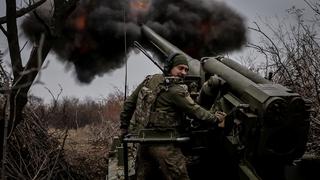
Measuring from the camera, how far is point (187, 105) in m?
5.29

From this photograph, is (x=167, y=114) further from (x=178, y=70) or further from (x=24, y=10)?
(x=24, y=10)

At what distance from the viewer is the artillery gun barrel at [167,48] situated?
23.2 ft

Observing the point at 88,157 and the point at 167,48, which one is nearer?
the point at 167,48

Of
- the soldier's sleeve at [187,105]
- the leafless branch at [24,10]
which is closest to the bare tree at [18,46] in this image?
the leafless branch at [24,10]

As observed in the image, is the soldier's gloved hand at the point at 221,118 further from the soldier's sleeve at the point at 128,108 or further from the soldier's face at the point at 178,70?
the soldier's sleeve at the point at 128,108

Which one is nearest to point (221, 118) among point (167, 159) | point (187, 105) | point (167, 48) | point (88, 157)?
point (187, 105)

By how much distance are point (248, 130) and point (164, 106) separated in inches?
38.0

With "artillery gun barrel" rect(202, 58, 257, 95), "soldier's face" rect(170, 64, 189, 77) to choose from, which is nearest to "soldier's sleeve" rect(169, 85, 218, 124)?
"soldier's face" rect(170, 64, 189, 77)

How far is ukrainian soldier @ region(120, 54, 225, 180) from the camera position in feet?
17.4

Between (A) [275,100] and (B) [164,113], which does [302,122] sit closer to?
(A) [275,100]

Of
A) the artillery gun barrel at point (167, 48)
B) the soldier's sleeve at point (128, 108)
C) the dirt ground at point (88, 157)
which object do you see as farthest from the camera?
the dirt ground at point (88, 157)

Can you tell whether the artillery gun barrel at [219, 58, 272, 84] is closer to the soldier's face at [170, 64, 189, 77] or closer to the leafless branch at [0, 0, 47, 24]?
the soldier's face at [170, 64, 189, 77]

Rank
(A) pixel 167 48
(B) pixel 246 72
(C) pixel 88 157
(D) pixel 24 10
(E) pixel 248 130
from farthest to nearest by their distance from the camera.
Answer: (C) pixel 88 157 < (A) pixel 167 48 < (D) pixel 24 10 < (B) pixel 246 72 < (E) pixel 248 130

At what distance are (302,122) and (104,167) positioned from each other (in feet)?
18.2
